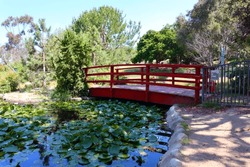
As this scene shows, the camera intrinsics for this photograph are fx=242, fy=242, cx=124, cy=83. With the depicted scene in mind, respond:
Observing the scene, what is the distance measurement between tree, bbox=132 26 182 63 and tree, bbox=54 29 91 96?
2179 cm

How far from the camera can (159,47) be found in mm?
31625

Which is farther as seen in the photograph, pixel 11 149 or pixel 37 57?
pixel 37 57

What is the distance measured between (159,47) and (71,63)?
22.7 metres

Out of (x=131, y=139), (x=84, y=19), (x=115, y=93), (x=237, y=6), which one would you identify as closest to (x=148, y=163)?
(x=131, y=139)

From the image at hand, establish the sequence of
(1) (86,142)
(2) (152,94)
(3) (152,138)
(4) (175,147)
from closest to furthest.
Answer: (4) (175,147) → (1) (86,142) → (3) (152,138) → (2) (152,94)

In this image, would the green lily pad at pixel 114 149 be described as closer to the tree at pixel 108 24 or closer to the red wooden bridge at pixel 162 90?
the red wooden bridge at pixel 162 90

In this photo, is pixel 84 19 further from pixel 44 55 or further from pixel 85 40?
pixel 85 40

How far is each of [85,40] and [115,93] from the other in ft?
8.95

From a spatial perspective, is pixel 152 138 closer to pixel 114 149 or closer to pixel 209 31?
pixel 114 149

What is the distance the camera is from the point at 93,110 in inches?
300

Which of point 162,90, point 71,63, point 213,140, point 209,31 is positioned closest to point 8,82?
point 71,63

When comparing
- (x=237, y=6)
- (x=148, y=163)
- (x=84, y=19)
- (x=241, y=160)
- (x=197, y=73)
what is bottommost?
(x=148, y=163)

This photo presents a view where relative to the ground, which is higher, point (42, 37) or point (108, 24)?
point (108, 24)

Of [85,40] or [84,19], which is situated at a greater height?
[84,19]
